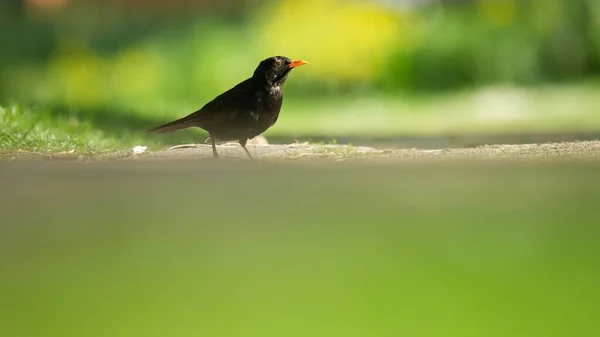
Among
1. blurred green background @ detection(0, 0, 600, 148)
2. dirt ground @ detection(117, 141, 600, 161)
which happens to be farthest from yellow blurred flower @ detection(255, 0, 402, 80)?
dirt ground @ detection(117, 141, 600, 161)

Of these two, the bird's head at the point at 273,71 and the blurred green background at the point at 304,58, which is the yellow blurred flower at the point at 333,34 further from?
the bird's head at the point at 273,71

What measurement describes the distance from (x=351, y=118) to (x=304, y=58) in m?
0.39

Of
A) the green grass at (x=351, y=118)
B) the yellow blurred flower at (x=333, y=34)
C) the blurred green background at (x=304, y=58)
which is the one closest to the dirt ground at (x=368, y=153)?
the green grass at (x=351, y=118)

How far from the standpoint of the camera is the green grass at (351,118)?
407 cm

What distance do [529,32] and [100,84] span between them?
2.19m

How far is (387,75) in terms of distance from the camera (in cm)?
472

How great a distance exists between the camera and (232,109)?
11.7ft

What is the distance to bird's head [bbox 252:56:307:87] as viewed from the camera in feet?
11.7

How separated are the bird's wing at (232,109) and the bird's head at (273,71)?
6 centimetres

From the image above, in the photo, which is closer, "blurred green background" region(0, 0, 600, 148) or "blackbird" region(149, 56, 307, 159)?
"blackbird" region(149, 56, 307, 159)

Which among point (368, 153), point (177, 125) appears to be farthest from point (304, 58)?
point (177, 125)

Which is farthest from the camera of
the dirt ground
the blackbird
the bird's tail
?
the dirt ground

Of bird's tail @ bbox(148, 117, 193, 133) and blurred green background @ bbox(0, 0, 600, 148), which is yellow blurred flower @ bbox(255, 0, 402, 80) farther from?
bird's tail @ bbox(148, 117, 193, 133)

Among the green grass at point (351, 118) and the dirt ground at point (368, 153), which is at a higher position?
the green grass at point (351, 118)
